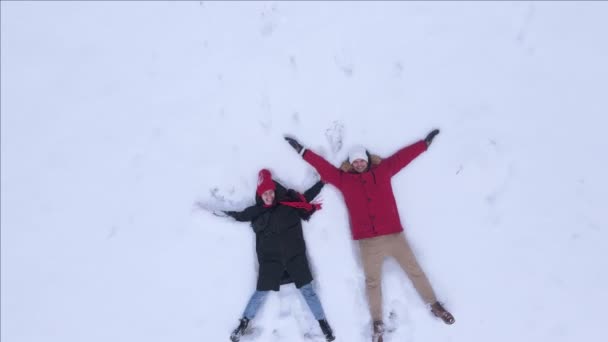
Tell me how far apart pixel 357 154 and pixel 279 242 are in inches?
→ 45.0

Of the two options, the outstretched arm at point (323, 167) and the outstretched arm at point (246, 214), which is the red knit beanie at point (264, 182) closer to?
the outstretched arm at point (246, 214)

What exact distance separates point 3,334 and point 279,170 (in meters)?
3.58

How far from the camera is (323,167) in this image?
13.6ft

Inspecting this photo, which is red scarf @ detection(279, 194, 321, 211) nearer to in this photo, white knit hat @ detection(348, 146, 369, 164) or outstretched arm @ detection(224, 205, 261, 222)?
outstretched arm @ detection(224, 205, 261, 222)

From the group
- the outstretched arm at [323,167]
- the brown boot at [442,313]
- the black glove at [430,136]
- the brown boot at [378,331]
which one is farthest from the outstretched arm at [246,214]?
the brown boot at [442,313]

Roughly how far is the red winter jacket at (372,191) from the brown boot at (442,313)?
82 centimetres

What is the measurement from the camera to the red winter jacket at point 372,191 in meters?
3.99

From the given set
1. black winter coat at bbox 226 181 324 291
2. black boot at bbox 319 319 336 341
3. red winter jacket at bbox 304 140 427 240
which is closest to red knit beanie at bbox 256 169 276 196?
black winter coat at bbox 226 181 324 291

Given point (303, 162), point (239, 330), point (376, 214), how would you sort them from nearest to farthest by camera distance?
point (376, 214)
point (239, 330)
point (303, 162)

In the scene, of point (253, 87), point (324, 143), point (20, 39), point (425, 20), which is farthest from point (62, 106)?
point (425, 20)

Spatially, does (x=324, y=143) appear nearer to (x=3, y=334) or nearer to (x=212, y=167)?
(x=212, y=167)

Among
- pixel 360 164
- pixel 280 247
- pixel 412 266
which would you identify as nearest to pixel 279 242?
pixel 280 247

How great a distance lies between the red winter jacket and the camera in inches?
157

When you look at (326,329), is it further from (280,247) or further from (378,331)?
(280,247)
